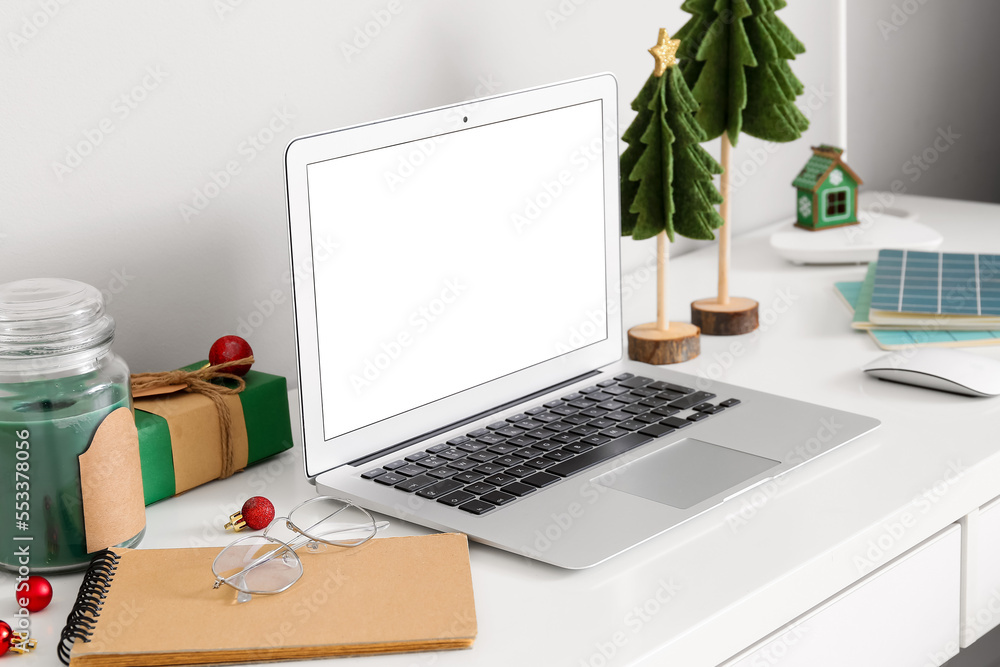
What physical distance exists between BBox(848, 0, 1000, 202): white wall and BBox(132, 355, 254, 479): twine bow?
1.31 metres

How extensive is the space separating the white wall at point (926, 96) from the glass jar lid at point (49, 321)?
143 centimetres

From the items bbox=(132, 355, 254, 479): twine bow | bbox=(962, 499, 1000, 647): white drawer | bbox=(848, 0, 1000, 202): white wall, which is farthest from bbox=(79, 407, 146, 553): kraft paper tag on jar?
bbox=(848, 0, 1000, 202): white wall

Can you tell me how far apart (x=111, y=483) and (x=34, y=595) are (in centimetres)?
9

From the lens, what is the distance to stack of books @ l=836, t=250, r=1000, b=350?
1.11m

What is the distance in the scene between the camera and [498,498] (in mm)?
771

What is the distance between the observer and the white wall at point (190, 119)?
89 centimetres

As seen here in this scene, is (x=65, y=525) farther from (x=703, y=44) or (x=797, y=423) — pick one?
(x=703, y=44)

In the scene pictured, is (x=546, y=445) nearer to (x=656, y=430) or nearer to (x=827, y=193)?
(x=656, y=430)

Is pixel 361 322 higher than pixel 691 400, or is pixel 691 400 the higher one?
pixel 361 322

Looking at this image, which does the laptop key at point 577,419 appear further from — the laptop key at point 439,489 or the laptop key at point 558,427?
Result: the laptop key at point 439,489

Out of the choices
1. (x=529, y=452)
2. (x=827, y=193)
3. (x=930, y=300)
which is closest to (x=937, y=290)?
(x=930, y=300)

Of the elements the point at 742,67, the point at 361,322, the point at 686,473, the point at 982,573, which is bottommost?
the point at 982,573

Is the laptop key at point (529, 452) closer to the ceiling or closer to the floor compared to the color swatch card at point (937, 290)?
closer to the floor

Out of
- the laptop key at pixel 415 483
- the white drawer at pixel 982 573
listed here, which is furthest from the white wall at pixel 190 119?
the white drawer at pixel 982 573
